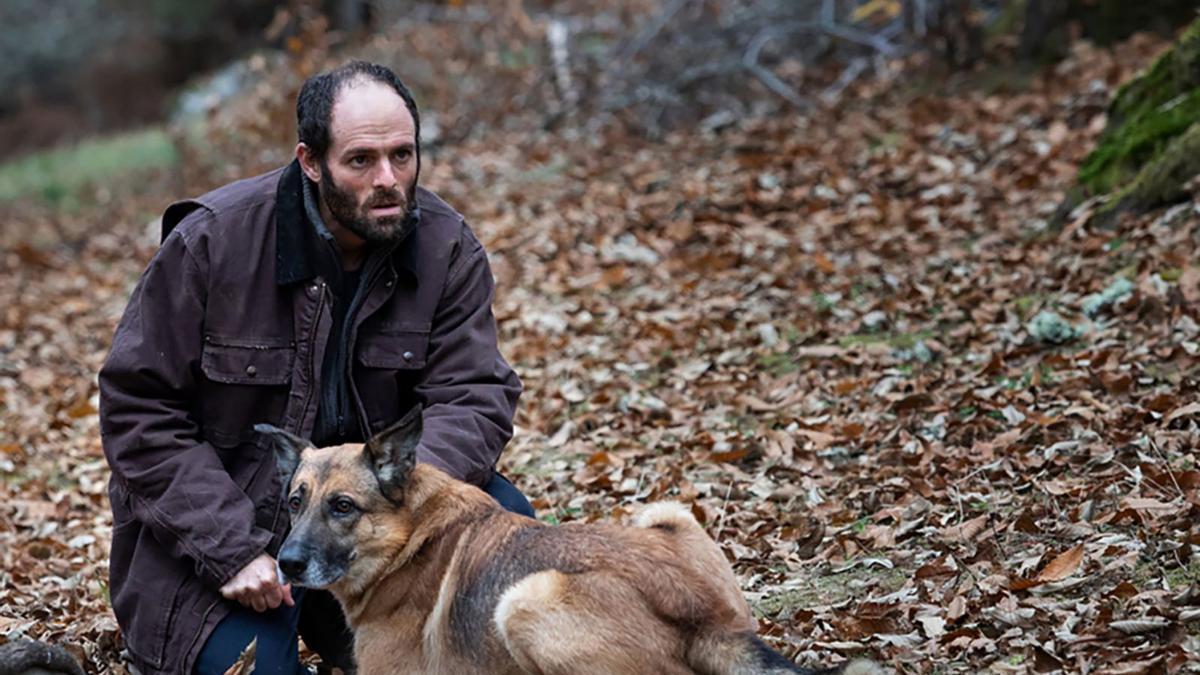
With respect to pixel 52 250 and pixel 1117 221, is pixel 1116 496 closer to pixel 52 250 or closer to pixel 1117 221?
pixel 1117 221

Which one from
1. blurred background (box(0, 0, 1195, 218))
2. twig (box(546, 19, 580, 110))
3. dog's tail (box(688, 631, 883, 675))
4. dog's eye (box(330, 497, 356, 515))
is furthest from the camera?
twig (box(546, 19, 580, 110))

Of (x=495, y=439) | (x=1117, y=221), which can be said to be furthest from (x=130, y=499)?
(x=1117, y=221)

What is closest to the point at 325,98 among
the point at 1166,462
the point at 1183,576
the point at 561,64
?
the point at 1183,576

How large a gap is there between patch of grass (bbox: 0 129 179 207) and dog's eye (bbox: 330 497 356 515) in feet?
49.1

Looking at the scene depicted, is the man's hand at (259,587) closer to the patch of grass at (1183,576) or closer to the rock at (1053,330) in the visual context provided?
the patch of grass at (1183,576)

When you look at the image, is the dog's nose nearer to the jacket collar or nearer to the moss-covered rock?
the jacket collar

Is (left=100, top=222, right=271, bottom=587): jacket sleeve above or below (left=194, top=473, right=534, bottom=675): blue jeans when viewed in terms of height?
above

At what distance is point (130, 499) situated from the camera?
A: 502cm

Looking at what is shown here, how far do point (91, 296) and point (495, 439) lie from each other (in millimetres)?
9844

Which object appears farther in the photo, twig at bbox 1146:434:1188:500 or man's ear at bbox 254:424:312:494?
twig at bbox 1146:434:1188:500

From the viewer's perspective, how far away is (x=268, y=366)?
5.06 m

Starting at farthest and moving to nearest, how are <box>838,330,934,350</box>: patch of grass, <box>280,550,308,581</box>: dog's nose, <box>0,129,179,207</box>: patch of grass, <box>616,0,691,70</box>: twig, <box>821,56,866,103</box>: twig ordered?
<box>0,129,179,207</box>: patch of grass < <box>616,0,691,70</box>: twig < <box>821,56,866,103</box>: twig < <box>838,330,934,350</box>: patch of grass < <box>280,550,308,581</box>: dog's nose

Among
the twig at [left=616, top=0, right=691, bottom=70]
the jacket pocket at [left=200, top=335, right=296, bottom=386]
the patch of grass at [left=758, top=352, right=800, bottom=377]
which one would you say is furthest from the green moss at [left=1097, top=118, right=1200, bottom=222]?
the twig at [left=616, top=0, right=691, bottom=70]

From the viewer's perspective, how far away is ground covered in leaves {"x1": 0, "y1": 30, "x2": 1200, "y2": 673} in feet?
16.8
